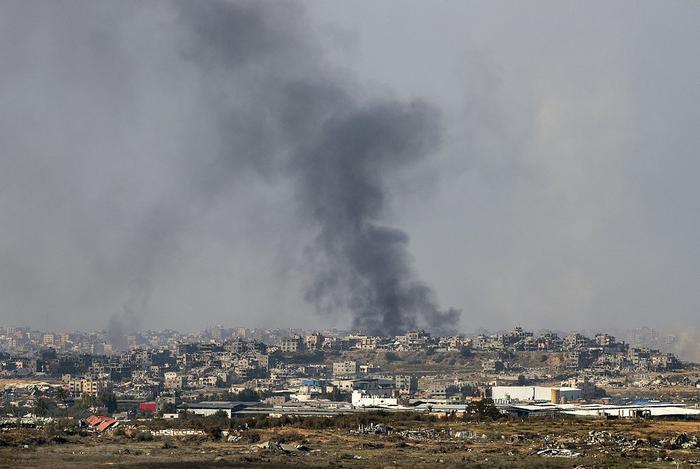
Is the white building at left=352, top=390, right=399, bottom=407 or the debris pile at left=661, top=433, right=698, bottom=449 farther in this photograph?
the white building at left=352, top=390, right=399, bottom=407

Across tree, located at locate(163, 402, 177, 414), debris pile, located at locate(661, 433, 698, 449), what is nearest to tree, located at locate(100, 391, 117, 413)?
tree, located at locate(163, 402, 177, 414)

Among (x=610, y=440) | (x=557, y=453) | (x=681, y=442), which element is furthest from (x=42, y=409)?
(x=681, y=442)

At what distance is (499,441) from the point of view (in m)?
71.4

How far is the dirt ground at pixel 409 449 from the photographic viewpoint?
5991 cm

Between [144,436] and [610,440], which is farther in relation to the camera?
[144,436]

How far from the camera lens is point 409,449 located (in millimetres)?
67562

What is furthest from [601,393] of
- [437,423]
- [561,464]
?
[561,464]

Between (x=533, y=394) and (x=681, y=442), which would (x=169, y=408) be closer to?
(x=533, y=394)

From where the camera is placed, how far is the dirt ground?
197 ft

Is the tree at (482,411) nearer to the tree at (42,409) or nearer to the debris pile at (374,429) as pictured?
the debris pile at (374,429)

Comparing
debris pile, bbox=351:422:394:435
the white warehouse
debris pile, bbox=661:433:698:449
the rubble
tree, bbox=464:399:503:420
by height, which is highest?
the white warehouse

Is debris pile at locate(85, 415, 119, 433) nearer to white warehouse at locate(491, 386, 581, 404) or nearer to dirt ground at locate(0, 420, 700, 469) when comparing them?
dirt ground at locate(0, 420, 700, 469)

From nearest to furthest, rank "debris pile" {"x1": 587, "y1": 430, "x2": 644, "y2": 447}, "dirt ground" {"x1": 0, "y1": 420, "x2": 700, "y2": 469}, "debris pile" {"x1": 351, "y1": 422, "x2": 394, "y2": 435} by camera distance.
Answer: "dirt ground" {"x1": 0, "y1": 420, "x2": 700, "y2": 469}, "debris pile" {"x1": 587, "y1": 430, "x2": 644, "y2": 447}, "debris pile" {"x1": 351, "y1": 422, "x2": 394, "y2": 435}

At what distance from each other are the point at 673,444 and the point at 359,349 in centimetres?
12870
